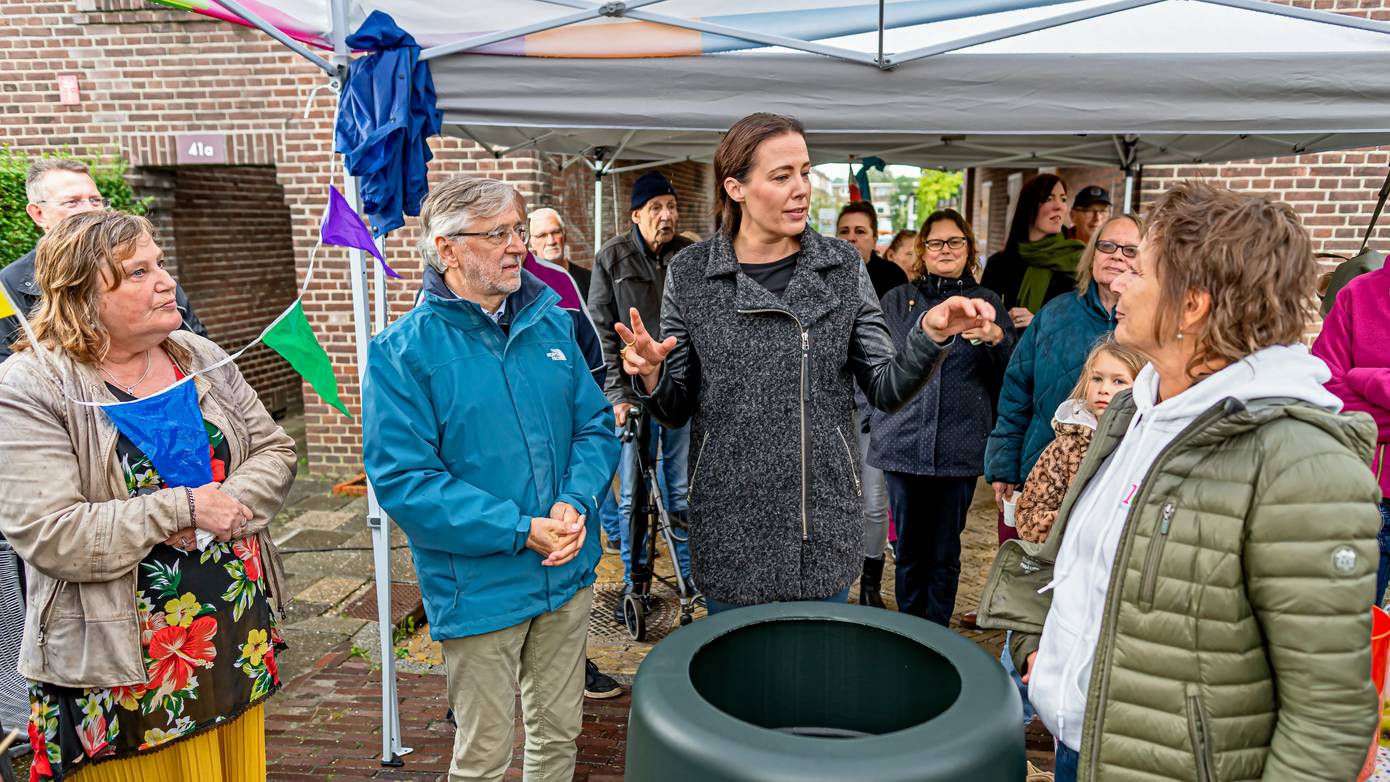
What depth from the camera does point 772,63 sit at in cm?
278

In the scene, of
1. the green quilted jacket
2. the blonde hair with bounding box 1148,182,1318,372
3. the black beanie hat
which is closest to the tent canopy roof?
the blonde hair with bounding box 1148,182,1318,372

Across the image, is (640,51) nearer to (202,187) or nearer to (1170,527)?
(1170,527)

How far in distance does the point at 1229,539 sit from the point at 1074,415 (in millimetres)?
1457

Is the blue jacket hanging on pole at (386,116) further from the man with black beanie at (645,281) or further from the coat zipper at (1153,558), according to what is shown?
the coat zipper at (1153,558)

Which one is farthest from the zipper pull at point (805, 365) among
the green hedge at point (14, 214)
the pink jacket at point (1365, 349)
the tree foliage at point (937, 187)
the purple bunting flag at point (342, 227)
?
the tree foliage at point (937, 187)

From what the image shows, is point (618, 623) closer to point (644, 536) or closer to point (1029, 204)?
point (644, 536)

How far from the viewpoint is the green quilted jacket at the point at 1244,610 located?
4.08ft

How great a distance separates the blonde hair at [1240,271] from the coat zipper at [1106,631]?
0.53 ft

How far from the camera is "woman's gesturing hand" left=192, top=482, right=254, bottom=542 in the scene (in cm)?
201

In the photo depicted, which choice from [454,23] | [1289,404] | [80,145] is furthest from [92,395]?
[80,145]

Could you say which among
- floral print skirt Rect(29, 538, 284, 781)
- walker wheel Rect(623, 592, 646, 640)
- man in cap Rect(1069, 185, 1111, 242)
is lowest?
walker wheel Rect(623, 592, 646, 640)

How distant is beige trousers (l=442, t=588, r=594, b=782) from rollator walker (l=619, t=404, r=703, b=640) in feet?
5.32

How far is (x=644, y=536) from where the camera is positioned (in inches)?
168

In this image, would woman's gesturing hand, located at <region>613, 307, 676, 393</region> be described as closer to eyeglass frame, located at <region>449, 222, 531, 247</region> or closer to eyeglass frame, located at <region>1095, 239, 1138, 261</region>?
eyeglass frame, located at <region>449, 222, 531, 247</region>
